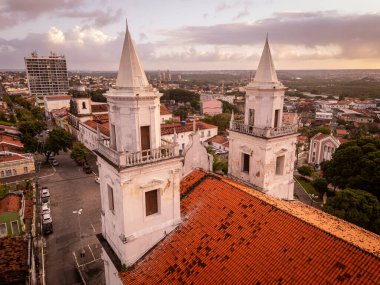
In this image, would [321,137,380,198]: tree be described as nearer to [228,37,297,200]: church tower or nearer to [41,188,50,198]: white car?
[228,37,297,200]: church tower

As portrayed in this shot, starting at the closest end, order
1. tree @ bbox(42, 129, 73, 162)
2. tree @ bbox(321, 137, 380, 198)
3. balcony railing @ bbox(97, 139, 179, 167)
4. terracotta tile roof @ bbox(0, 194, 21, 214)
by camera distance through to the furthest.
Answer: balcony railing @ bbox(97, 139, 179, 167) < terracotta tile roof @ bbox(0, 194, 21, 214) < tree @ bbox(321, 137, 380, 198) < tree @ bbox(42, 129, 73, 162)

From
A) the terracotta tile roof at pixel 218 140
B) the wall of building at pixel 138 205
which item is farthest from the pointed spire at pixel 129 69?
the terracotta tile roof at pixel 218 140

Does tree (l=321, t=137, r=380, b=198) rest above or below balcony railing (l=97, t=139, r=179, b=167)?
below

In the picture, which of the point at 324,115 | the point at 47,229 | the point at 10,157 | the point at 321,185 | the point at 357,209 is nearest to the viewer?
the point at 357,209

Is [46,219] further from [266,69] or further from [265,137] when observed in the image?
[266,69]

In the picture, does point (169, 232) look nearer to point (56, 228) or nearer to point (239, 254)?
point (239, 254)

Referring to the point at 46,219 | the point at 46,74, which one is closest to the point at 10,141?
the point at 46,219

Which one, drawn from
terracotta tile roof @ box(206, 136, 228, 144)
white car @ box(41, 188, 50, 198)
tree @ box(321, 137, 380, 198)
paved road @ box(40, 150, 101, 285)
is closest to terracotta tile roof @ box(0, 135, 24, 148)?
paved road @ box(40, 150, 101, 285)
